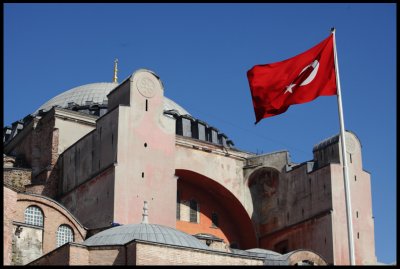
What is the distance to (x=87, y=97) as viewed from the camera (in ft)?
168

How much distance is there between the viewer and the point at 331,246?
128ft

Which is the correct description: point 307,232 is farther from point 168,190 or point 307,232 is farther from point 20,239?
point 20,239

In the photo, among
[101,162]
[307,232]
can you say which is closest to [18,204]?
[101,162]

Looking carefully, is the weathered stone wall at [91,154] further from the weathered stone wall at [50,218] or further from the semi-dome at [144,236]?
the semi-dome at [144,236]

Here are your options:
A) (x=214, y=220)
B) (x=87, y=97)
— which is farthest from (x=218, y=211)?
(x=87, y=97)

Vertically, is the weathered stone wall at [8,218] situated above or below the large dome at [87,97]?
below

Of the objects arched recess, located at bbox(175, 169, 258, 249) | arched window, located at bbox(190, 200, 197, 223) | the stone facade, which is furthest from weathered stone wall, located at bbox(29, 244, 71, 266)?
arched window, located at bbox(190, 200, 197, 223)

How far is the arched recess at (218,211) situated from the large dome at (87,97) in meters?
8.24

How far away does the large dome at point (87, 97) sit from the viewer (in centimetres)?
5072

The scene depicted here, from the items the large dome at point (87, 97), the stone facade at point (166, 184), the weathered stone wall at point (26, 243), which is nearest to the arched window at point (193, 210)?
→ the stone facade at point (166, 184)

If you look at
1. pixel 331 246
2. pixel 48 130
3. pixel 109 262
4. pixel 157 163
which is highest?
pixel 48 130

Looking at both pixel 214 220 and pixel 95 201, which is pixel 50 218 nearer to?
pixel 95 201

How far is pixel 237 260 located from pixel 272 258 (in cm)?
636

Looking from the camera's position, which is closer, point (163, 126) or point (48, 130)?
→ point (163, 126)
